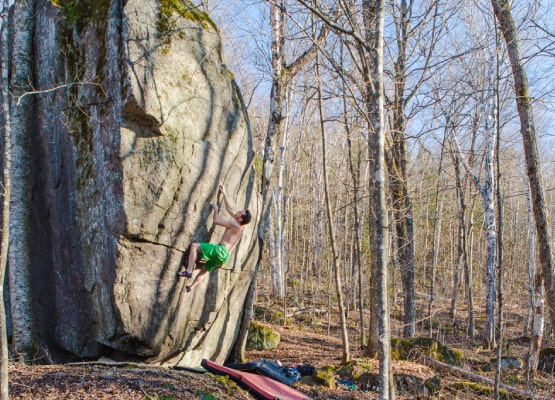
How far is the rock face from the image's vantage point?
681 cm

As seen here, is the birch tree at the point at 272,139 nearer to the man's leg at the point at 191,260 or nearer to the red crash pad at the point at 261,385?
the man's leg at the point at 191,260

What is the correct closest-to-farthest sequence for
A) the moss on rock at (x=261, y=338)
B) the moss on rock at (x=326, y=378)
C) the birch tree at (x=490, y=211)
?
the moss on rock at (x=326, y=378) < the moss on rock at (x=261, y=338) < the birch tree at (x=490, y=211)

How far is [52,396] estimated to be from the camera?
461 centimetres

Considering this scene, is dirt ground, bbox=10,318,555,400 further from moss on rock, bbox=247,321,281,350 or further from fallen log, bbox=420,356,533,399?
moss on rock, bbox=247,321,281,350

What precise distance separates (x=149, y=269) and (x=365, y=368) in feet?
15.6

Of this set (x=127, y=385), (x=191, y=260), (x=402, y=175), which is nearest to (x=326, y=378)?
(x=191, y=260)

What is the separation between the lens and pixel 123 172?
22.0ft

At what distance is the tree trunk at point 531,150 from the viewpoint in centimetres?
704

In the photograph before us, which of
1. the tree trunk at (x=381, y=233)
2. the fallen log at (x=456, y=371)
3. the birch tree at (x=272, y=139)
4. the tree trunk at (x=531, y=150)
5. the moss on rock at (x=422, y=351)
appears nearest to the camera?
the tree trunk at (x=381, y=233)

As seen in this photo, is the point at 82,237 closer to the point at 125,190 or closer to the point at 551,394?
the point at 125,190

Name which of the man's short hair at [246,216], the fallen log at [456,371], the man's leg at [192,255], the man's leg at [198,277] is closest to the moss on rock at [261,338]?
the fallen log at [456,371]

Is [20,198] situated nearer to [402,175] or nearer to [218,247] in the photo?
[218,247]

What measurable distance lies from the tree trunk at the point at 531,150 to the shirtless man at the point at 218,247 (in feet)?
15.9

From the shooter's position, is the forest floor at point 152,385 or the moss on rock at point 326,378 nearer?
the forest floor at point 152,385
